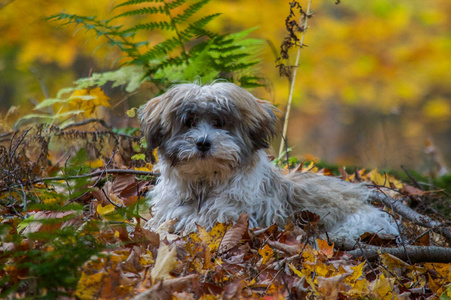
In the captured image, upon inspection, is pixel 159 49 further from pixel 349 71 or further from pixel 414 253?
pixel 349 71

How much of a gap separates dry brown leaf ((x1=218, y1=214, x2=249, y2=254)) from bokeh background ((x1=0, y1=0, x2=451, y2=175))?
10421 millimetres

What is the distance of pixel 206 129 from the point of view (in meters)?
3.88

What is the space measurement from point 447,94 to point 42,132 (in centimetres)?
1598

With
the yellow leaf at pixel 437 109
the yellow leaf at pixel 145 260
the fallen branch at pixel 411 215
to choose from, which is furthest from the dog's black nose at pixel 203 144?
the yellow leaf at pixel 437 109

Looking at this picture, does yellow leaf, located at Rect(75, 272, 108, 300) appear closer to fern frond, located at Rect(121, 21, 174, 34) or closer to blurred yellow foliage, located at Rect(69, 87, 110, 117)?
fern frond, located at Rect(121, 21, 174, 34)

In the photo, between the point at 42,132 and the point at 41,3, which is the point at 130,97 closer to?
the point at 42,132

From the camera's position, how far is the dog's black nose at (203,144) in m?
3.71

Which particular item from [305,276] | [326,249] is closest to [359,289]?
[305,276]

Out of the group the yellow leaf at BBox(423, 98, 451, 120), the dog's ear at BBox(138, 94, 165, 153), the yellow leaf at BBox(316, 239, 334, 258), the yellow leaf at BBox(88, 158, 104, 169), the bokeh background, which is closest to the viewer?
the yellow leaf at BBox(316, 239, 334, 258)

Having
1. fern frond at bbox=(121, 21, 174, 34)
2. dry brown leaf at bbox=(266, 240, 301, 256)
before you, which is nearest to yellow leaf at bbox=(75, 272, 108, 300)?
dry brown leaf at bbox=(266, 240, 301, 256)

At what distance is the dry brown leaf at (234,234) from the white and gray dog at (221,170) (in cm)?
33

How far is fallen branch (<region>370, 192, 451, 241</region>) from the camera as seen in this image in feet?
12.9

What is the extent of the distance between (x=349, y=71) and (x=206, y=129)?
42.8 ft

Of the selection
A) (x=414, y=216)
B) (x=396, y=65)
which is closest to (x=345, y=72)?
(x=396, y=65)
